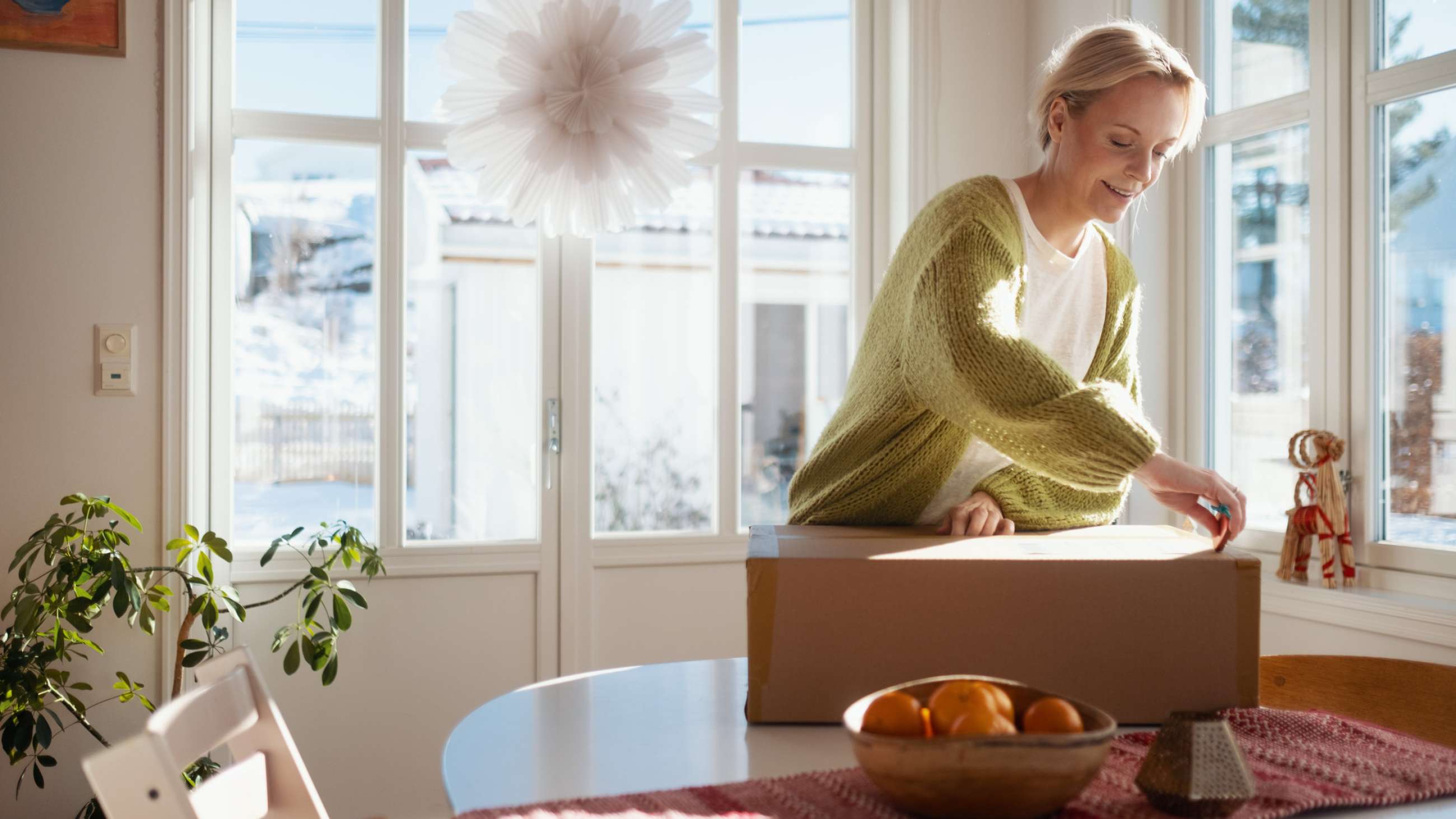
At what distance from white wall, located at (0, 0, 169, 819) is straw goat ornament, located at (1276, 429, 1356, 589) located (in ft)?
8.22

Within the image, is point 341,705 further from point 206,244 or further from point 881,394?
point 881,394

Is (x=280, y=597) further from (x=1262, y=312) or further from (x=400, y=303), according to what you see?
(x=1262, y=312)

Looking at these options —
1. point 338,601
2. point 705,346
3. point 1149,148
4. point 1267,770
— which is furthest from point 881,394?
point 705,346

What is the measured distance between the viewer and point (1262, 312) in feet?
8.64

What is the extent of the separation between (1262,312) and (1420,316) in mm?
403

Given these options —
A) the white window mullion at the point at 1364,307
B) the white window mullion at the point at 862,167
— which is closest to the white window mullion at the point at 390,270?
the white window mullion at the point at 862,167

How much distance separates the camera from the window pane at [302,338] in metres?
2.74

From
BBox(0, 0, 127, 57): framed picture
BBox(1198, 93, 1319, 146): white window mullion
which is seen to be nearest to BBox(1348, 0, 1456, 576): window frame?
BBox(1198, 93, 1319, 146): white window mullion

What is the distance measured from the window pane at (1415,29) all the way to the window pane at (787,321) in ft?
4.40

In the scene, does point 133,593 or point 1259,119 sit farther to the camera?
point 1259,119

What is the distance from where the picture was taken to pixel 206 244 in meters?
2.66

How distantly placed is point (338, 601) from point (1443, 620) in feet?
7.29

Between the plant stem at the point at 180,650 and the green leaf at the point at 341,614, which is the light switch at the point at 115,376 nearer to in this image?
the plant stem at the point at 180,650

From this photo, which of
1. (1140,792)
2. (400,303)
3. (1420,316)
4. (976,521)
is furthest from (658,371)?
(1140,792)
